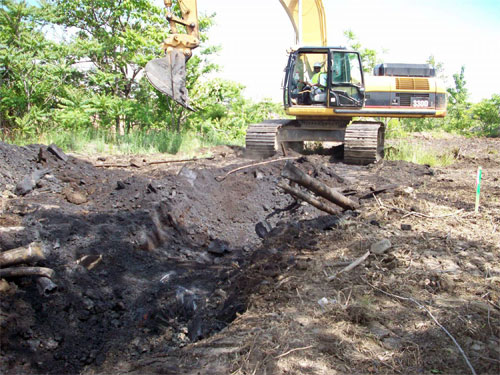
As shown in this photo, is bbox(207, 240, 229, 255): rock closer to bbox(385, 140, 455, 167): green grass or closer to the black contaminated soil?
the black contaminated soil

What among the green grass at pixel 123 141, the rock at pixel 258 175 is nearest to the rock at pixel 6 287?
the rock at pixel 258 175

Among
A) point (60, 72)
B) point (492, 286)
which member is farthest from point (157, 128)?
point (492, 286)

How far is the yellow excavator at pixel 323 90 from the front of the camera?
29.4 ft

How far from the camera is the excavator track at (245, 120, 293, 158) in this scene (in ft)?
32.8

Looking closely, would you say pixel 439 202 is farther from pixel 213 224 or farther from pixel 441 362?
pixel 441 362

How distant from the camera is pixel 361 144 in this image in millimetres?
9617

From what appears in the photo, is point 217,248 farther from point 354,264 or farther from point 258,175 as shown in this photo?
point 258,175

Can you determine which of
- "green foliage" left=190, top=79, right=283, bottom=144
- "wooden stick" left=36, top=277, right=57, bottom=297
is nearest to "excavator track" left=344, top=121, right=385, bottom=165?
"green foliage" left=190, top=79, right=283, bottom=144

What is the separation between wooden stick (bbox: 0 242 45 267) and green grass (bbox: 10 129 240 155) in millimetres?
6492

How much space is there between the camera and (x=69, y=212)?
496cm

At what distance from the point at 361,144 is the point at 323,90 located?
1446 millimetres

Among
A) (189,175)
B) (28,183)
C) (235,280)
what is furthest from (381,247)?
(28,183)

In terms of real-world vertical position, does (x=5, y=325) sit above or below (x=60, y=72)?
below

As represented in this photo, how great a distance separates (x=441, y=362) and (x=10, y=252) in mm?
3046
